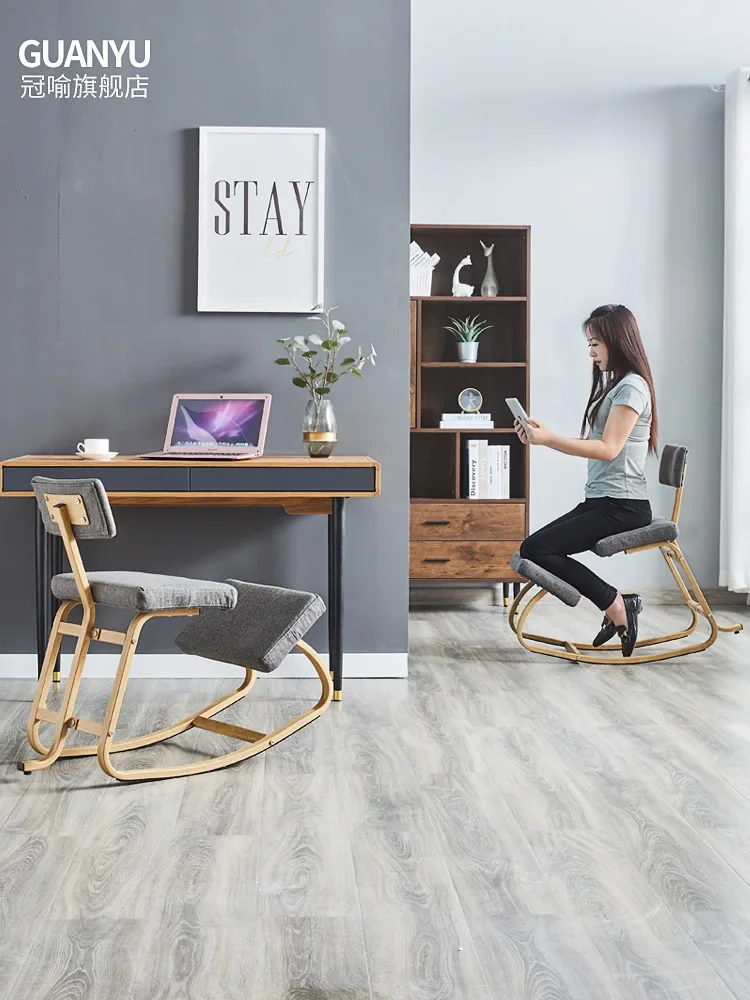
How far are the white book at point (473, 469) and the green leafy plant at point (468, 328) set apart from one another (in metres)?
0.52

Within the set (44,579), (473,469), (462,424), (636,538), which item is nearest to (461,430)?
(462,424)

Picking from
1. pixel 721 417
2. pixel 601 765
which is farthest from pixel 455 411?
pixel 601 765

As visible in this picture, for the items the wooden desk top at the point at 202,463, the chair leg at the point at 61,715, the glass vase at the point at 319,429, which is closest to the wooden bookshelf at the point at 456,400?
the glass vase at the point at 319,429

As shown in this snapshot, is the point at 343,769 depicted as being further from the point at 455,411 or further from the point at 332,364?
the point at 455,411

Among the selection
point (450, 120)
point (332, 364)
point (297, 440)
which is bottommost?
point (297, 440)

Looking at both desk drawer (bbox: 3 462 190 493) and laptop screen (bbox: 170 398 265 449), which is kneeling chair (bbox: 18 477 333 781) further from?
laptop screen (bbox: 170 398 265 449)

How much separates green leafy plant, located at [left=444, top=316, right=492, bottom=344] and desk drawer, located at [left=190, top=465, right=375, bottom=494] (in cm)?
187

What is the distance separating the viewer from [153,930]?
67.6 inches

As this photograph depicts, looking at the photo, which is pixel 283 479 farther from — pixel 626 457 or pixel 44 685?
pixel 626 457

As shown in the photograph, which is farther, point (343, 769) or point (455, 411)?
point (455, 411)

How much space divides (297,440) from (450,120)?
2.34 metres

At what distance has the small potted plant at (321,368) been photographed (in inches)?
134

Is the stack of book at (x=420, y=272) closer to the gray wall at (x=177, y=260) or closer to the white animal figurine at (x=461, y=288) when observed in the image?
the white animal figurine at (x=461, y=288)

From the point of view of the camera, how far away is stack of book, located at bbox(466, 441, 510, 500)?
193 inches
